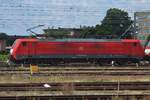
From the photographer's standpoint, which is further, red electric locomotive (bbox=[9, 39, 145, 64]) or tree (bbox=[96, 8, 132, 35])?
tree (bbox=[96, 8, 132, 35])

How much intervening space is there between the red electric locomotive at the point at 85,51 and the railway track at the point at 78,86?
76.6 feet

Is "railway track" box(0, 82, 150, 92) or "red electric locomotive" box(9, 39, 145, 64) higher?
"railway track" box(0, 82, 150, 92)

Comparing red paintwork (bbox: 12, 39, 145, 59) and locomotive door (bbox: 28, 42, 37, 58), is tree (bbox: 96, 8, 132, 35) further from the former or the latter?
locomotive door (bbox: 28, 42, 37, 58)

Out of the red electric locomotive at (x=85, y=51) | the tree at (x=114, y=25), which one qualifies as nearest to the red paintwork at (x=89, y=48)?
the red electric locomotive at (x=85, y=51)

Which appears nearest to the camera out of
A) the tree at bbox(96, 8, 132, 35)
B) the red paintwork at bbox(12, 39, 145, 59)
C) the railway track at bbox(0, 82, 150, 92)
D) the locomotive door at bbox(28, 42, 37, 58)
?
the railway track at bbox(0, 82, 150, 92)

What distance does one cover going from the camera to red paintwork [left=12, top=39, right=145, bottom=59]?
41.0 m

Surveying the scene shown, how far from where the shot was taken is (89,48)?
138 feet

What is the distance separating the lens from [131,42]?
42.1 m

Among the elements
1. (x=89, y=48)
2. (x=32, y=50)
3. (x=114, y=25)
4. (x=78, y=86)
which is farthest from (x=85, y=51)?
(x=114, y=25)

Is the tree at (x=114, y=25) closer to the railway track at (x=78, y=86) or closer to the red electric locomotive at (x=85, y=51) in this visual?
the red electric locomotive at (x=85, y=51)

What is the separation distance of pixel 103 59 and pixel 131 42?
113 inches

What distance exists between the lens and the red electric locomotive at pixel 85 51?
135 feet

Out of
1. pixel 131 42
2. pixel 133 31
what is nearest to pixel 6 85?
pixel 131 42

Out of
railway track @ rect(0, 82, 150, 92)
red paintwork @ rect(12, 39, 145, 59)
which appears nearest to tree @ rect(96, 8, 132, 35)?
red paintwork @ rect(12, 39, 145, 59)
